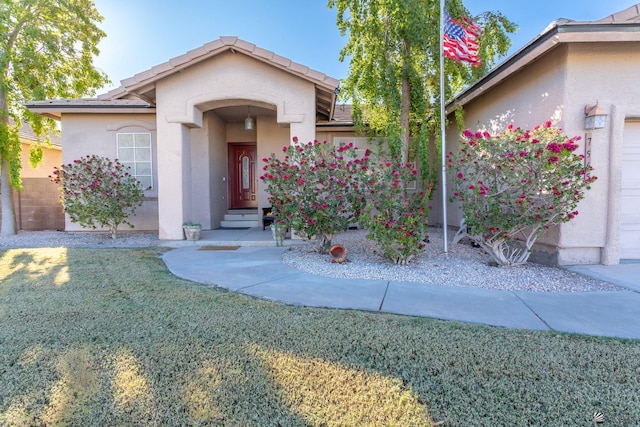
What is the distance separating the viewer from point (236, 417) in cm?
213

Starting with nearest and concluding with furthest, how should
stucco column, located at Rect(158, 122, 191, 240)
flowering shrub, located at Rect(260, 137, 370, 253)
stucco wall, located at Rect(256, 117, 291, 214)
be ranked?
flowering shrub, located at Rect(260, 137, 370, 253)
stucco column, located at Rect(158, 122, 191, 240)
stucco wall, located at Rect(256, 117, 291, 214)

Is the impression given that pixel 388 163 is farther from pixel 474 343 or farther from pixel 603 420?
pixel 603 420

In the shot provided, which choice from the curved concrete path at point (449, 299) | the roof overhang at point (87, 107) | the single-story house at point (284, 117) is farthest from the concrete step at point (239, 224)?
the curved concrete path at point (449, 299)

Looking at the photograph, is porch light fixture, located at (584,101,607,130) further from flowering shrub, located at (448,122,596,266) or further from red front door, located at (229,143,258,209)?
red front door, located at (229,143,258,209)

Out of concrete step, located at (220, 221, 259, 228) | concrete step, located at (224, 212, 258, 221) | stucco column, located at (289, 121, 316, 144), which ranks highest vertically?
stucco column, located at (289, 121, 316, 144)

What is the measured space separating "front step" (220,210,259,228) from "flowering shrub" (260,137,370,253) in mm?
4556

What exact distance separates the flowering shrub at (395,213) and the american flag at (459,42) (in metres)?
2.58

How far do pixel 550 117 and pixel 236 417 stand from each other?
675cm

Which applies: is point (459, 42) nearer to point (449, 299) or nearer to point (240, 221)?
point (449, 299)

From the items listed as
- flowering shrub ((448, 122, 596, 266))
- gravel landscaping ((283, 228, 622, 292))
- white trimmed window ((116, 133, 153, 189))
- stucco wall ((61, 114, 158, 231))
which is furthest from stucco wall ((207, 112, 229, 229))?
flowering shrub ((448, 122, 596, 266))

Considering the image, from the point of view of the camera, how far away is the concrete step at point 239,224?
11.2 metres

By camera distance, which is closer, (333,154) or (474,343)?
(474,343)

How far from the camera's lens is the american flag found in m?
6.91

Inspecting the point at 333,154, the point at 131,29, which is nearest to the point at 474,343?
the point at 333,154
